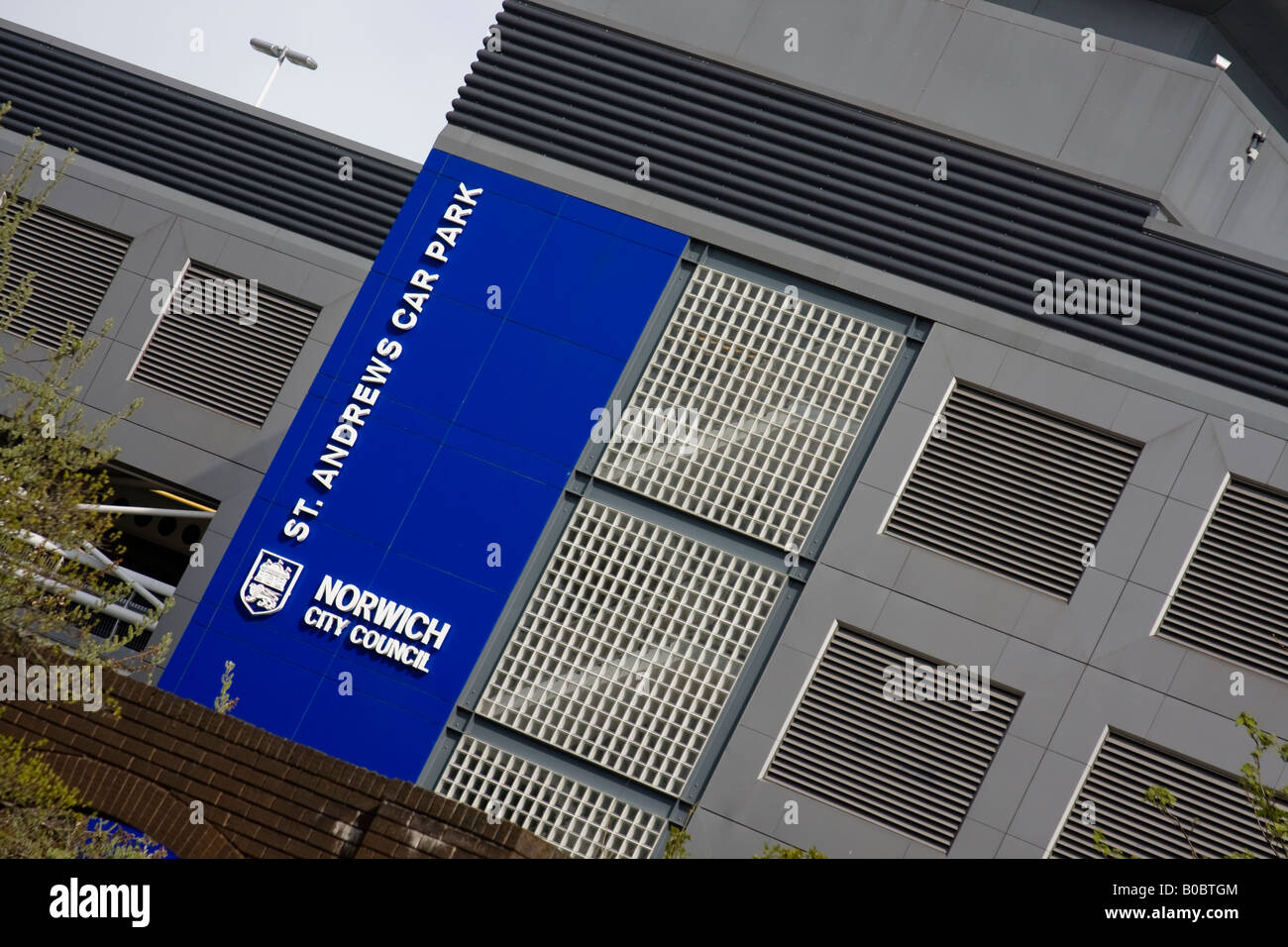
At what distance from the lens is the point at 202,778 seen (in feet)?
40.6

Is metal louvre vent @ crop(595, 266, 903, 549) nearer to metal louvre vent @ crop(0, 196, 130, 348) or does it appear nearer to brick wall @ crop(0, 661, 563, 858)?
brick wall @ crop(0, 661, 563, 858)

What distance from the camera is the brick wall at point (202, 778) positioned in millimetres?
11836

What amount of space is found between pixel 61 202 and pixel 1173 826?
22956 mm

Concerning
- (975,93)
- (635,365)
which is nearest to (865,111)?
(975,93)

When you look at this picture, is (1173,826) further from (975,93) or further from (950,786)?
(975,93)

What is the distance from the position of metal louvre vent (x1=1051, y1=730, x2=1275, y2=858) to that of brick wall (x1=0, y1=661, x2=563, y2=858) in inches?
313

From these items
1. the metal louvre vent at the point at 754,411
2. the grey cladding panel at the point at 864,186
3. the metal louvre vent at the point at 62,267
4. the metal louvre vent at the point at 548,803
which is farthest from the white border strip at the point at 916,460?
the metal louvre vent at the point at 62,267

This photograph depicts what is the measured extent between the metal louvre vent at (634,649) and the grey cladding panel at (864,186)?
5001 millimetres

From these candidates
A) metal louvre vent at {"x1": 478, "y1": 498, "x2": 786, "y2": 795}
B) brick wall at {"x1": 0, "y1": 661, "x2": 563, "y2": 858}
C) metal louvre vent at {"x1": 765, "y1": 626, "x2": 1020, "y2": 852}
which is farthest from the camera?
metal louvre vent at {"x1": 478, "y1": 498, "x2": 786, "y2": 795}

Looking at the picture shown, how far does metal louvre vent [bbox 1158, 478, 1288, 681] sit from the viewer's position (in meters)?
17.1

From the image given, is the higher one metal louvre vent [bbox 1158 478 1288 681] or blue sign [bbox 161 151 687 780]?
metal louvre vent [bbox 1158 478 1288 681]

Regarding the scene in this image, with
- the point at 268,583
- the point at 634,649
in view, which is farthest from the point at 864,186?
the point at 268,583

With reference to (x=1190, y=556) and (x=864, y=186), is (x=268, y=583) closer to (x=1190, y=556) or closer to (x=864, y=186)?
(x=864, y=186)

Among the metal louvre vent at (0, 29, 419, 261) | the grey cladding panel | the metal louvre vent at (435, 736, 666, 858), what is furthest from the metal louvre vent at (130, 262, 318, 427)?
the metal louvre vent at (435, 736, 666, 858)
